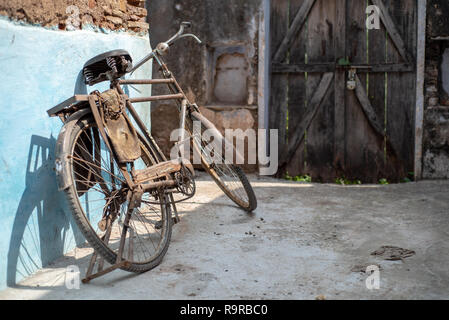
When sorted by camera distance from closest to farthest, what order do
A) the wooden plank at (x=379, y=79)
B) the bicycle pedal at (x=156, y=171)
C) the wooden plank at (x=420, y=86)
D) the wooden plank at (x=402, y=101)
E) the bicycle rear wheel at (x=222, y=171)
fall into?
1. the bicycle pedal at (x=156, y=171)
2. the bicycle rear wheel at (x=222, y=171)
3. the wooden plank at (x=420, y=86)
4. the wooden plank at (x=402, y=101)
5. the wooden plank at (x=379, y=79)

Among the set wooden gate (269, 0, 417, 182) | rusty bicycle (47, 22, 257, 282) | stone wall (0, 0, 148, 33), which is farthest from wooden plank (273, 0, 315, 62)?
rusty bicycle (47, 22, 257, 282)

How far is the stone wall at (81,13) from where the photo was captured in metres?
2.82

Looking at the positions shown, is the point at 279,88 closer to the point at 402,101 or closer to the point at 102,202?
the point at 402,101

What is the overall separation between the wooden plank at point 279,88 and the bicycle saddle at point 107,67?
3.08 metres

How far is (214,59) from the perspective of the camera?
6.18 metres

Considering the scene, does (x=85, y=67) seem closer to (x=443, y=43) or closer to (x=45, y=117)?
(x=45, y=117)

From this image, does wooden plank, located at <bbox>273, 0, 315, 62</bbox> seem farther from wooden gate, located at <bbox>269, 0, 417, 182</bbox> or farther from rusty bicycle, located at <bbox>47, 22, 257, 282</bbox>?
rusty bicycle, located at <bbox>47, 22, 257, 282</bbox>

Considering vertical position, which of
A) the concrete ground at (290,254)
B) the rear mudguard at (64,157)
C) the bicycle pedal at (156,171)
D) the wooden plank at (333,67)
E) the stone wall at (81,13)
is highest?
the stone wall at (81,13)

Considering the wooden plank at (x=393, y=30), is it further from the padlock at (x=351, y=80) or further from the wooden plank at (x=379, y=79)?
the padlock at (x=351, y=80)

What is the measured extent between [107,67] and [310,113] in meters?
3.29

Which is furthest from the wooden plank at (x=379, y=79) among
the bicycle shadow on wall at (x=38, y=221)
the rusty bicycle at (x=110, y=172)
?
the bicycle shadow on wall at (x=38, y=221)

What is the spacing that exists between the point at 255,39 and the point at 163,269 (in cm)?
354
